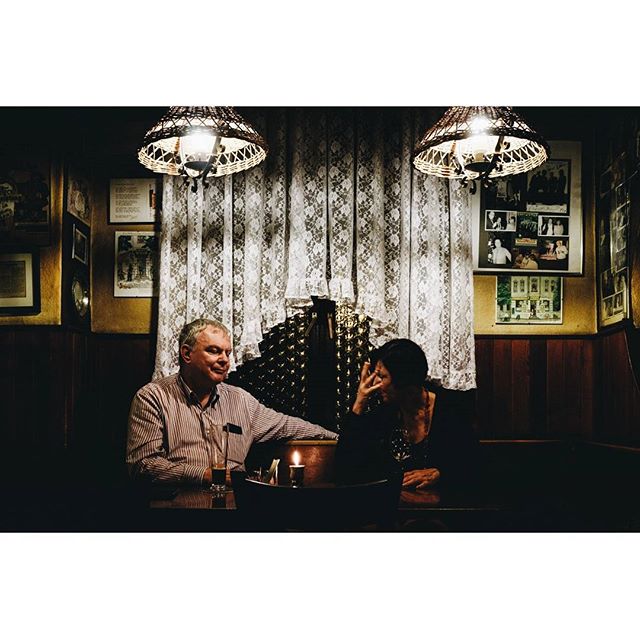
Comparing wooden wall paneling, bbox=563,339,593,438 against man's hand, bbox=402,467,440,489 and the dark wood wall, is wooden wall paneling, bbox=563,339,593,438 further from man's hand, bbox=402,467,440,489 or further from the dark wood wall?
man's hand, bbox=402,467,440,489

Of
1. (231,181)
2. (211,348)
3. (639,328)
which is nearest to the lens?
(211,348)

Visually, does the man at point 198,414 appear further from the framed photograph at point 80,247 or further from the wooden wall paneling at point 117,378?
the framed photograph at point 80,247

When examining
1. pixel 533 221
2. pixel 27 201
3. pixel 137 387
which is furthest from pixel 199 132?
pixel 533 221

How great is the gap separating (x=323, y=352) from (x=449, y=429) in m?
1.24

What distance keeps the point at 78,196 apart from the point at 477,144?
2323 millimetres

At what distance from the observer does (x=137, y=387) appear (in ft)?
13.5

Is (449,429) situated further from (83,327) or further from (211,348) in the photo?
(83,327)

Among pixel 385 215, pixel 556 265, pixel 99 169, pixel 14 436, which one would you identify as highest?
pixel 99 169

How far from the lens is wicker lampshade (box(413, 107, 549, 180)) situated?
2.70m

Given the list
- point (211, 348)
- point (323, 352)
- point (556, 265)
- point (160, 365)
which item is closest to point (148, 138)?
point (211, 348)

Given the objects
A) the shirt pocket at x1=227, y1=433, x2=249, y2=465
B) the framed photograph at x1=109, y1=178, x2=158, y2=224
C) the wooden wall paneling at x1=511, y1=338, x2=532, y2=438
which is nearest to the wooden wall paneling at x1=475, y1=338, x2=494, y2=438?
the wooden wall paneling at x1=511, y1=338, x2=532, y2=438

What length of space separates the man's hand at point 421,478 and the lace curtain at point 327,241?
3.73 feet

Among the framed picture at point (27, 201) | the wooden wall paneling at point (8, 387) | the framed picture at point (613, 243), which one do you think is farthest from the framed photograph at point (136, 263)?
the framed picture at point (613, 243)

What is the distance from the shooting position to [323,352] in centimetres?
404
